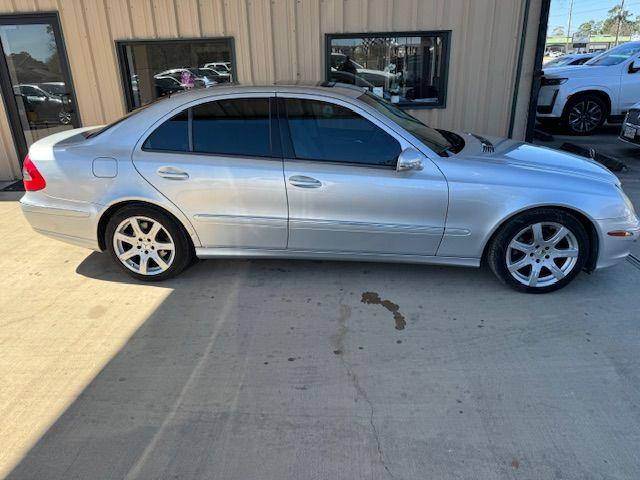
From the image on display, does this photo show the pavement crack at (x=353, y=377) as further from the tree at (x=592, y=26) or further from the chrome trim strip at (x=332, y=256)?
the tree at (x=592, y=26)

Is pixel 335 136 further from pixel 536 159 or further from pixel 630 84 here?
pixel 630 84

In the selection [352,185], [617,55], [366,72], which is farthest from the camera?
[617,55]

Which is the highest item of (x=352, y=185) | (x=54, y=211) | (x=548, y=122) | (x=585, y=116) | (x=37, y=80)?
(x=37, y=80)

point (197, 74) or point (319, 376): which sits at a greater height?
point (197, 74)

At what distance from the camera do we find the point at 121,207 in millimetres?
3906

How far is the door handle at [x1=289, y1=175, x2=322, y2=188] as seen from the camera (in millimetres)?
3615

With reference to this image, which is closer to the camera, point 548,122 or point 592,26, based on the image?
point 548,122

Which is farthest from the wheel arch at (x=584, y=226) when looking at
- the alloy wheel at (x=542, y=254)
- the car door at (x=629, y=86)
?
the car door at (x=629, y=86)

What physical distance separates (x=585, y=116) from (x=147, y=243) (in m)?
9.76

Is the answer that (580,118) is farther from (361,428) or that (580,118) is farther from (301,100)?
(361,428)

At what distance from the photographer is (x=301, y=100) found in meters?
3.73

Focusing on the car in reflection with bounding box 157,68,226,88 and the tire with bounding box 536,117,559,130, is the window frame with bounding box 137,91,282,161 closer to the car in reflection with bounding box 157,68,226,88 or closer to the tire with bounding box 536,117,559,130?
the car in reflection with bounding box 157,68,226,88

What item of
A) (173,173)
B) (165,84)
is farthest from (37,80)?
(173,173)

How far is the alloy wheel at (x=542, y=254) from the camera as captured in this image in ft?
11.9
